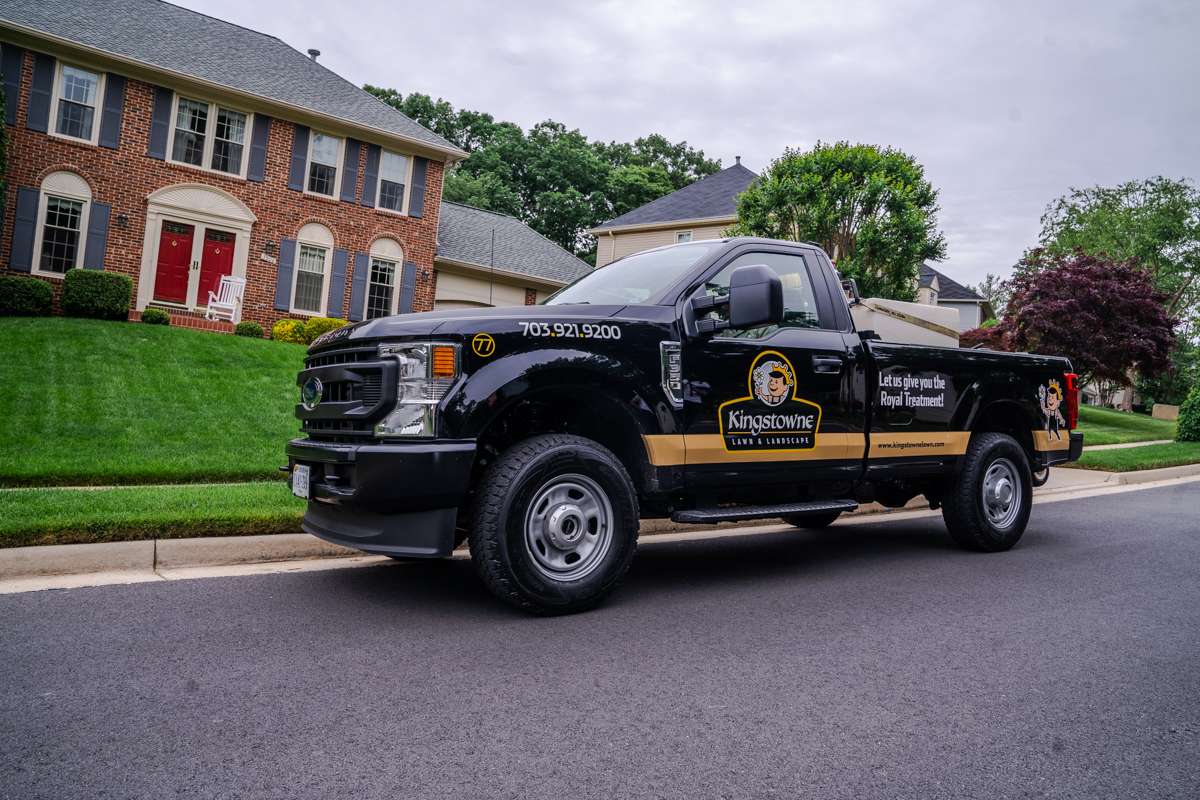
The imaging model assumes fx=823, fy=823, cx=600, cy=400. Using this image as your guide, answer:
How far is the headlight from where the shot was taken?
161 inches

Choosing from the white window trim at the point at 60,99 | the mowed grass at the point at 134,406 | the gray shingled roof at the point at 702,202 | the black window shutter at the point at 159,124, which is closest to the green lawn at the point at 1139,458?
the mowed grass at the point at 134,406

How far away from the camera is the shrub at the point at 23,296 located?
15.8m

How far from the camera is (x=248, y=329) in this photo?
19000 millimetres

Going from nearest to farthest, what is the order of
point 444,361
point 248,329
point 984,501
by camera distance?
point 444,361 < point 984,501 < point 248,329

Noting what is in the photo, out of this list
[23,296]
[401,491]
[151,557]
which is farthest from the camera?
[23,296]

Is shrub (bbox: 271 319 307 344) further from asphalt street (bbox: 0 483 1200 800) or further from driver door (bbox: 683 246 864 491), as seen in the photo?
driver door (bbox: 683 246 864 491)

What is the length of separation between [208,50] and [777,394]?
21599mm

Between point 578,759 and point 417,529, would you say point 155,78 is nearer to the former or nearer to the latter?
point 417,529

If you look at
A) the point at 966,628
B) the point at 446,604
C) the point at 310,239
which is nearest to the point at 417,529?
the point at 446,604

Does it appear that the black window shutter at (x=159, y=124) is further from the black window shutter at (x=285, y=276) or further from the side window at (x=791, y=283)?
the side window at (x=791, y=283)

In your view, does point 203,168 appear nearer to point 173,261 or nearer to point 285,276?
point 173,261

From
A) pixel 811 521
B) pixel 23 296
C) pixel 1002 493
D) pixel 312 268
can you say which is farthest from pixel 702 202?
pixel 1002 493


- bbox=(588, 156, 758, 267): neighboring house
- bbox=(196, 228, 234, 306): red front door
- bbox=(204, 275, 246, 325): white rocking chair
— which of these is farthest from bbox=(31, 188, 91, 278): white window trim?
bbox=(588, 156, 758, 267): neighboring house

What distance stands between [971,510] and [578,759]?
4773 millimetres
